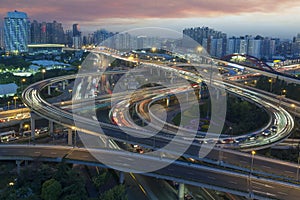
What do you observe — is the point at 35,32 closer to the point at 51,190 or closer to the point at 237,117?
the point at 237,117

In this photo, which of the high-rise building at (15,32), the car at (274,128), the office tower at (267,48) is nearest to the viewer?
the car at (274,128)

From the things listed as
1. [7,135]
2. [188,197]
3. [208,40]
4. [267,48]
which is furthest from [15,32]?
[188,197]

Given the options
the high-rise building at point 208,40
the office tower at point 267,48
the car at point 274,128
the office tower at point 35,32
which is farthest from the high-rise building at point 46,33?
the car at point 274,128

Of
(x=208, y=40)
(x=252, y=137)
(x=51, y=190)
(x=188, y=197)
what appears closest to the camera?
(x=51, y=190)

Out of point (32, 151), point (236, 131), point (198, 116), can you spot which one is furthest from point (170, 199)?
point (198, 116)

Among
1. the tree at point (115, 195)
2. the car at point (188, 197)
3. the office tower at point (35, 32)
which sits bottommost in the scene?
the car at point (188, 197)

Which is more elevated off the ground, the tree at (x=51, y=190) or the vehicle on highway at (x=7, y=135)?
the tree at (x=51, y=190)

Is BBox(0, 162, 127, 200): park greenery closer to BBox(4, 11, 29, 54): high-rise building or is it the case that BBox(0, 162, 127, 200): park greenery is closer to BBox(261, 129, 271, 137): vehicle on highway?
BBox(261, 129, 271, 137): vehicle on highway

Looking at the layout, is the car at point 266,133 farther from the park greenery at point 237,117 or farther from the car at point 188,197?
the car at point 188,197
